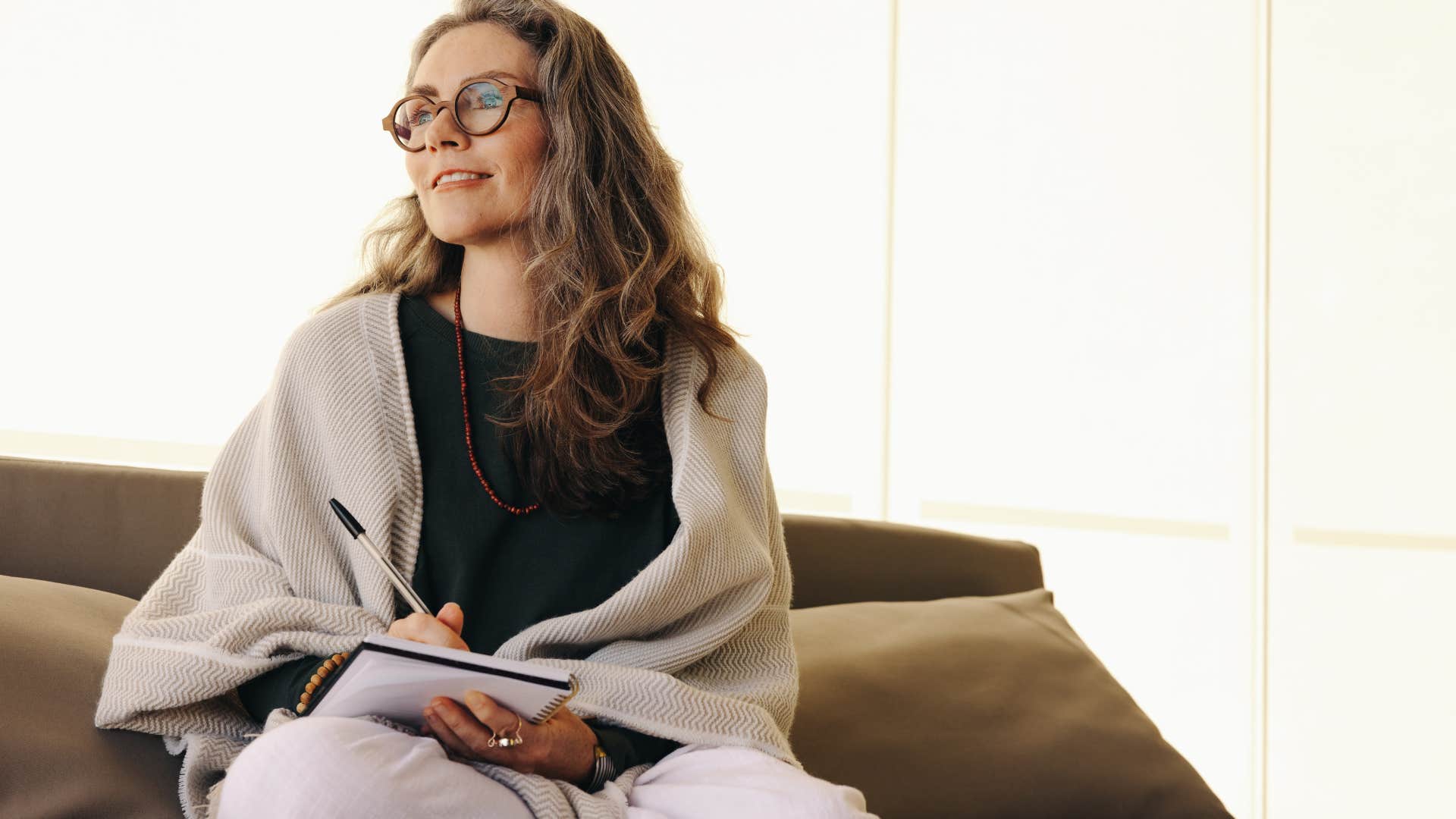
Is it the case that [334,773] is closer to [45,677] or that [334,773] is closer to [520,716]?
[520,716]

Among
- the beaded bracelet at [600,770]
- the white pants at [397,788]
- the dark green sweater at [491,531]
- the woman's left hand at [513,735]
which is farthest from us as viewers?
the dark green sweater at [491,531]

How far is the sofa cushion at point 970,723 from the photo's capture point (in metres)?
1.63

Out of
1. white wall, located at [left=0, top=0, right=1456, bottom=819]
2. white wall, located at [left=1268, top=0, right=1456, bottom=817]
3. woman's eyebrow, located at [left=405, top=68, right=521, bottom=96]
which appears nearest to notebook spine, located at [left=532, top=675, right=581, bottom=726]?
woman's eyebrow, located at [left=405, top=68, right=521, bottom=96]

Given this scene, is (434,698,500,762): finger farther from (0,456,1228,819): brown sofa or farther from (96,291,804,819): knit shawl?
(0,456,1228,819): brown sofa

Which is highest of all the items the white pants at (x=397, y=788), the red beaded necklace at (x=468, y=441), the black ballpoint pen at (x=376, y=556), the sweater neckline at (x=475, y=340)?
the sweater neckline at (x=475, y=340)

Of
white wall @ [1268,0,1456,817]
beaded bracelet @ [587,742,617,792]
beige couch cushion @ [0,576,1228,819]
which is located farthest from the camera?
white wall @ [1268,0,1456,817]

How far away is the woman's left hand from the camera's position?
107cm

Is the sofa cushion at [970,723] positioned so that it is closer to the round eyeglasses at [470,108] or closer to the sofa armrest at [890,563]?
the sofa armrest at [890,563]

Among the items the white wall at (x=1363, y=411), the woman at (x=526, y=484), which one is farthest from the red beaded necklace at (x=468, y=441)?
the white wall at (x=1363, y=411)

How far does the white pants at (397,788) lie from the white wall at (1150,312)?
207 cm

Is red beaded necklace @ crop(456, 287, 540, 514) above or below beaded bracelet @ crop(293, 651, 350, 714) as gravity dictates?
above

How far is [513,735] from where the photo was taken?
1.08 metres

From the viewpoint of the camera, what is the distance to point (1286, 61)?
310 cm

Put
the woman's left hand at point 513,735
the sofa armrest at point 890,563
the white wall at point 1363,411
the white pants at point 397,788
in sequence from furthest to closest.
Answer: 1. the white wall at point 1363,411
2. the sofa armrest at point 890,563
3. the woman's left hand at point 513,735
4. the white pants at point 397,788
